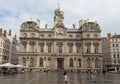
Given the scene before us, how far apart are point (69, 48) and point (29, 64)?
1906 cm

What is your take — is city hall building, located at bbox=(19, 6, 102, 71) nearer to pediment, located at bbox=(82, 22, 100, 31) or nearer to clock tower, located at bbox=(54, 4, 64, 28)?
pediment, located at bbox=(82, 22, 100, 31)

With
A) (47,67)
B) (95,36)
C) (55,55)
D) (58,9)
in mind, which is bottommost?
(47,67)

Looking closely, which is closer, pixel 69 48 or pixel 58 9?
pixel 69 48

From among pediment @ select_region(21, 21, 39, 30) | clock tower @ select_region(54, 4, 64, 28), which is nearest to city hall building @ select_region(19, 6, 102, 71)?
pediment @ select_region(21, 21, 39, 30)

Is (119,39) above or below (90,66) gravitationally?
above

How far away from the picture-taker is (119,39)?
96.7 metres

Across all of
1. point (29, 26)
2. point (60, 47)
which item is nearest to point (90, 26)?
point (60, 47)

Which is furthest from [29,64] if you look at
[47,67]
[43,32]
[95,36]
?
[95,36]

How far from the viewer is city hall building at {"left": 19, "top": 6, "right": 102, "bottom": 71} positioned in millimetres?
81250

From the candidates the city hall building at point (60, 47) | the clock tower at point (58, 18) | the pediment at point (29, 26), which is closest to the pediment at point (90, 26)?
the city hall building at point (60, 47)

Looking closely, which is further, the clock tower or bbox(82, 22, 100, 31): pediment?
the clock tower

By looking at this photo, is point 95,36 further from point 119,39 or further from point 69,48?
point 119,39

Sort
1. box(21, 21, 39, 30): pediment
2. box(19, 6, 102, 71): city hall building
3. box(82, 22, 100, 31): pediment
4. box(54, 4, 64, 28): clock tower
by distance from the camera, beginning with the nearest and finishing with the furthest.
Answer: box(19, 6, 102, 71): city hall building, box(21, 21, 39, 30): pediment, box(82, 22, 100, 31): pediment, box(54, 4, 64, 28): clock tower

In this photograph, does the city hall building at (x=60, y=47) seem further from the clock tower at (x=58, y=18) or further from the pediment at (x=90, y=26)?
the clock tower at (x=58, y=18)
